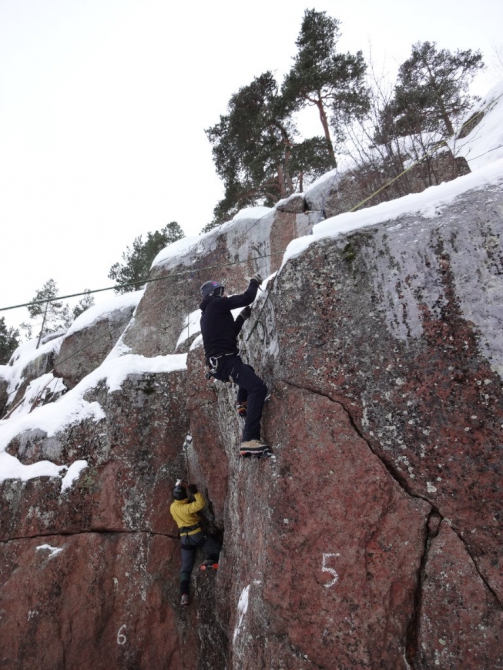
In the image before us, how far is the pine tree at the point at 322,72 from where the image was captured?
633 inches

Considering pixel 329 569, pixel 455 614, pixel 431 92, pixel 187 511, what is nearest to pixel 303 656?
pixel 329 569

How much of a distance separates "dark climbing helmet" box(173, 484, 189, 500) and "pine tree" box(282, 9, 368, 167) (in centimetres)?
1509

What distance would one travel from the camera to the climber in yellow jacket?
23.2 ft

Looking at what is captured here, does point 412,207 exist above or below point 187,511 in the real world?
above

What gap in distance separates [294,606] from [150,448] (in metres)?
5.23

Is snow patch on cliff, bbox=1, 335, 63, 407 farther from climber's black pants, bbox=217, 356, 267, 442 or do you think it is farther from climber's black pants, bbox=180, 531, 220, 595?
climber's black pants, bbox=217, 356, 267, 442

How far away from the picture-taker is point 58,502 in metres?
7.77

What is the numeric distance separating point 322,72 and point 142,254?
1787 cm

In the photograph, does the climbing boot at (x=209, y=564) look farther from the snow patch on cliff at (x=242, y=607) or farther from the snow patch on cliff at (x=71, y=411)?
the snow patch on cliff at (x=71, y=411)

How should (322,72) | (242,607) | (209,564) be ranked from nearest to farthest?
(242,607) < (209,564) < (322,72)

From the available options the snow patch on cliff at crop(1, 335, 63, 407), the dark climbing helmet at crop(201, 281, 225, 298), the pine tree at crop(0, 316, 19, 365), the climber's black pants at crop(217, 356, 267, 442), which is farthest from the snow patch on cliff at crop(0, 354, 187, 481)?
the pine tree at crop(0, 316, 19, 365)

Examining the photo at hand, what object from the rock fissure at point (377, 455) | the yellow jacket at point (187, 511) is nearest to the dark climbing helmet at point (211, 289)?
the rock fissure at point (377, 455)

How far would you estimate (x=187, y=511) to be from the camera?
23.4ft

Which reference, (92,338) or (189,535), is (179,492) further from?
(92,338)
